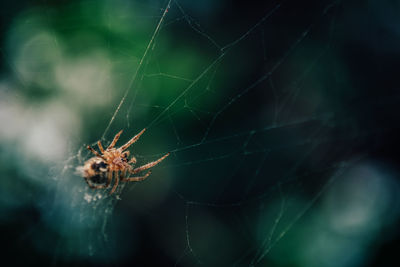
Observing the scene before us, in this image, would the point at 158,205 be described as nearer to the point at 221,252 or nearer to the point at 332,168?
the point at 221,252

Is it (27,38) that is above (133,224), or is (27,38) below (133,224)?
above

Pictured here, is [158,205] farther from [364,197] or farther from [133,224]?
[364,197]

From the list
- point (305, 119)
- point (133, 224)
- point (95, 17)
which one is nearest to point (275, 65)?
point (305, 119)

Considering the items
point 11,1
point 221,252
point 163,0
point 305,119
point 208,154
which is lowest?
point 221,252

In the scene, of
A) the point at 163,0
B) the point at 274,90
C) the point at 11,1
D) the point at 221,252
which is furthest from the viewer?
the point at 274,90

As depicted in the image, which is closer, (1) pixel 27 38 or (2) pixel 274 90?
(1) pixel 27 38

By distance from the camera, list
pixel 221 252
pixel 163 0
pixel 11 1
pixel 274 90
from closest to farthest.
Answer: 1. pixel 163 0
2. pixel 11 1
3. pixel 221 252
4. pixel 274 90

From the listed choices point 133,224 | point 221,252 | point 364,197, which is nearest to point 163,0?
point 133,224
